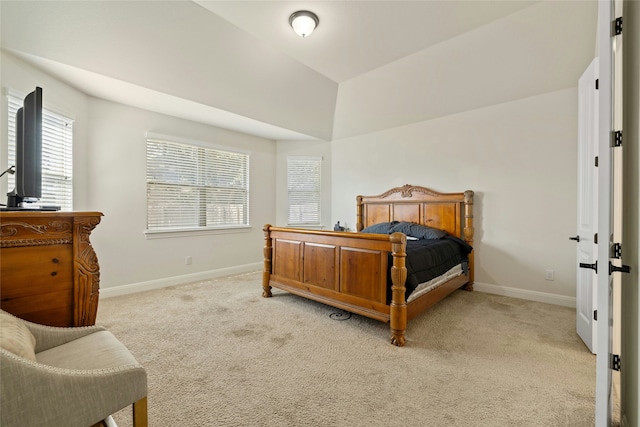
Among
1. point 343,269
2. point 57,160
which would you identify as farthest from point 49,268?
point 57,160

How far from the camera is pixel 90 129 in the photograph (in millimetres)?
3373

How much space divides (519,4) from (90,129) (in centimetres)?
481

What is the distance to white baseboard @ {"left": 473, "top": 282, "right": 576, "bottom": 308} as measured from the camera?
3234 millimetres

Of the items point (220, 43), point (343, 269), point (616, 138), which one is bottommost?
point (343, 269)

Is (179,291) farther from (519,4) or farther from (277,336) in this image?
(519,4)

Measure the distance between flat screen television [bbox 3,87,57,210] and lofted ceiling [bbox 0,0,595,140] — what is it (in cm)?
123

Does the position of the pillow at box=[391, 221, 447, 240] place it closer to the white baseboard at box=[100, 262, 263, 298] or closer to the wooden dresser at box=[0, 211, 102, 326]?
the white baseboard at box=[100, 262, 263, 298]

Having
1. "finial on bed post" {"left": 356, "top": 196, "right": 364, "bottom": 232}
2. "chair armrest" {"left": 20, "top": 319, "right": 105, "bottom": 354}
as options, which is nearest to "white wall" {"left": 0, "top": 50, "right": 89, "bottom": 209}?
"chair armrest" {"left": 20, "top": 319, "right": 105, "bottom": 354}

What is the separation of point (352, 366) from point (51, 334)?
5.65ft

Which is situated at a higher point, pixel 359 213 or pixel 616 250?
pixel 359 213

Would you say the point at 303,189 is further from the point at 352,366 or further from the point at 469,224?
the point at 352,366

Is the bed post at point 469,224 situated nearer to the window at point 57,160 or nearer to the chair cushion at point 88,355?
the chair cushion at point 88,355

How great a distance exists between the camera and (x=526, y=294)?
349 centimetres

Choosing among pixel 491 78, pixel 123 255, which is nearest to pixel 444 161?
pixel 491 78
